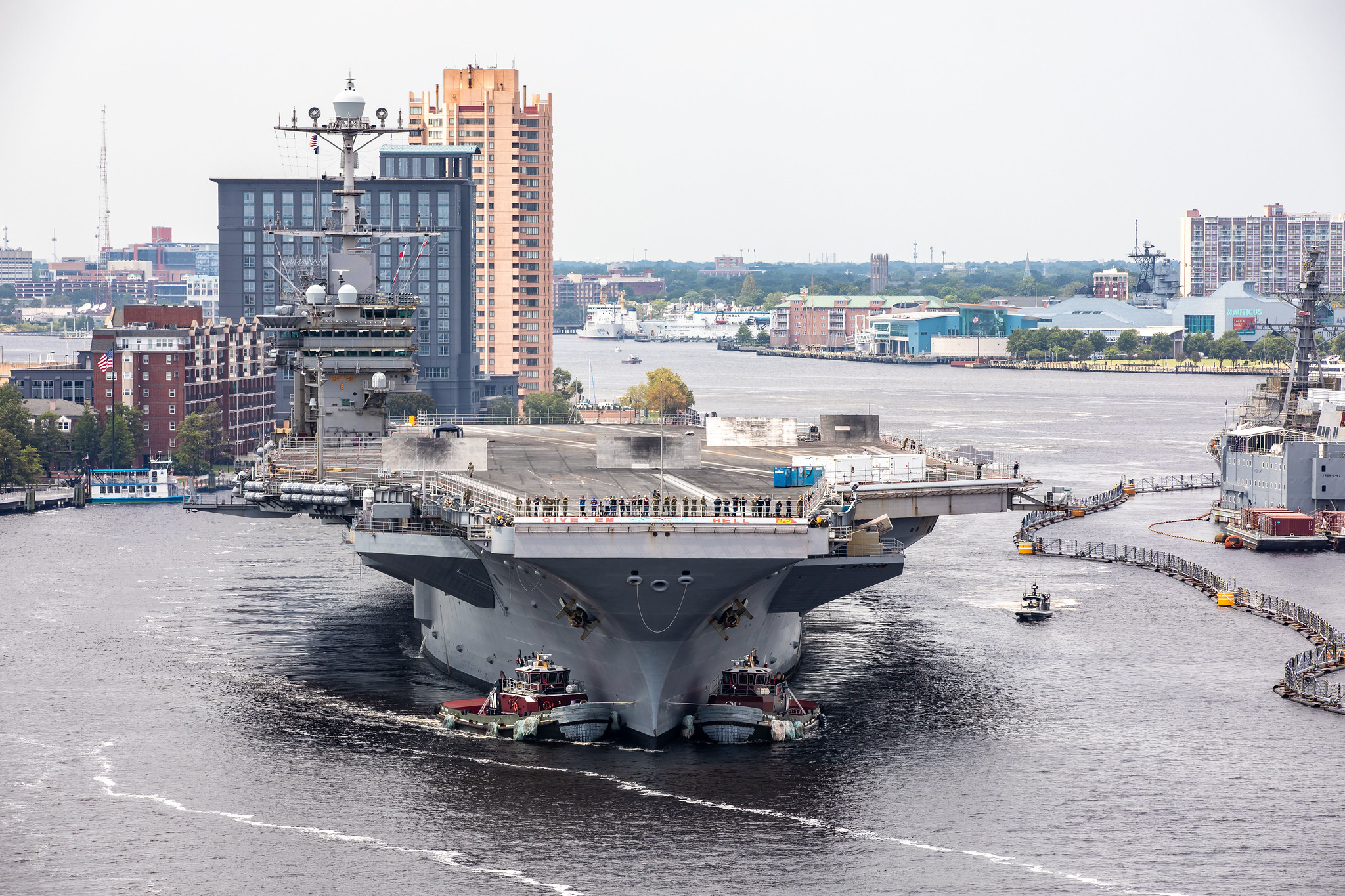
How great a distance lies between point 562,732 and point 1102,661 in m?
19.6

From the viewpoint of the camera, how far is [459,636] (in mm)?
49344

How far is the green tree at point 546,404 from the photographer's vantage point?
5256 inches

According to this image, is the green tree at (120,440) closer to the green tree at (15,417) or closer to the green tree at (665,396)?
the green tree at (15,417)

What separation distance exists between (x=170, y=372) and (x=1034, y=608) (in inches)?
2662

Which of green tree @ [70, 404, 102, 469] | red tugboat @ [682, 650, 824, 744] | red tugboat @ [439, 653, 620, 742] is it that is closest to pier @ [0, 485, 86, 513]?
green tree @ [70, 404, 102, 469]

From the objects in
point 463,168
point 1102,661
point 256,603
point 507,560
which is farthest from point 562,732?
point 463,168

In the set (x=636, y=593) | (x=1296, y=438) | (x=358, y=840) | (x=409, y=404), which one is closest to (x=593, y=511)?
(x=636, y=593)

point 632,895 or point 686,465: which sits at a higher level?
point 686,465

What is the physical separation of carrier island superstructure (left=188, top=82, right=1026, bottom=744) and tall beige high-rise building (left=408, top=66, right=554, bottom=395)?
89781 millimetres

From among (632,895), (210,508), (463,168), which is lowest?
(632,895)

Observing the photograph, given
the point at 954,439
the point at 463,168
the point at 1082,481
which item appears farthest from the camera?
the point at 463,168

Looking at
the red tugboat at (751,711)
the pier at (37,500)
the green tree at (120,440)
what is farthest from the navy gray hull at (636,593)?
the green tree at (120,440)

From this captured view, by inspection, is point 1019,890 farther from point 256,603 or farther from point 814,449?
point 256,603

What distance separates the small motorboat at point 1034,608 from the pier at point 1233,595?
791 cm
